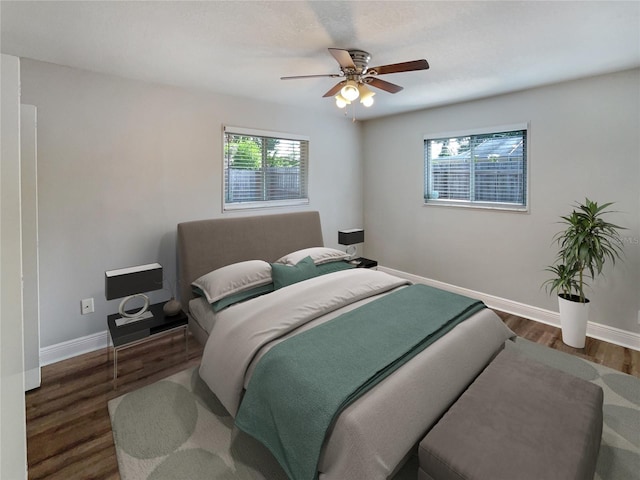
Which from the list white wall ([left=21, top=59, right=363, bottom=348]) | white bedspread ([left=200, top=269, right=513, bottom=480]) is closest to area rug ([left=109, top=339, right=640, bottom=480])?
white bedspread ([left=200, top=269, right=513, bottom=480])

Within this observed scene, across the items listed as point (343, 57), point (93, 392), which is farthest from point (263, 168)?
point (93, 392)

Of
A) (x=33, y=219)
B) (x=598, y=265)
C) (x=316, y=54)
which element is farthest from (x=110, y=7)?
(x=598, y=265)

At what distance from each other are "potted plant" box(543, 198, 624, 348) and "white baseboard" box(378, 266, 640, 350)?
299 millimetres

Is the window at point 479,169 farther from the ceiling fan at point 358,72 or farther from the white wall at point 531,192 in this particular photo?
the ceiling fan at point 358,72

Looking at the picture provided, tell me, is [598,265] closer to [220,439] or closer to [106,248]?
[220,439]

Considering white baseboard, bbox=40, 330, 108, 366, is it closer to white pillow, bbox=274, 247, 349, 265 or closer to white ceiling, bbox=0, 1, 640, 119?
white pillow, bbox=274, 247, 349, 265

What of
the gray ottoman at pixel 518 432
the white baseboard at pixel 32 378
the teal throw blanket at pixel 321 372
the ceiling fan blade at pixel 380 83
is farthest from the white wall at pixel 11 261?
the ceiling fan blade at pixel 380 83

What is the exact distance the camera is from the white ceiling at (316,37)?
1848mm

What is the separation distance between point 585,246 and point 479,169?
1522 millimetres

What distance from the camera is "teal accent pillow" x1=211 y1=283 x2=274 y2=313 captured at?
2701 millimetres

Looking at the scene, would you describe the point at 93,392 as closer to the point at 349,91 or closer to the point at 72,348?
the point at 72,348

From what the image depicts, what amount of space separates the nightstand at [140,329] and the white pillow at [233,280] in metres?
0.32

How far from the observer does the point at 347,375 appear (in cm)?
162

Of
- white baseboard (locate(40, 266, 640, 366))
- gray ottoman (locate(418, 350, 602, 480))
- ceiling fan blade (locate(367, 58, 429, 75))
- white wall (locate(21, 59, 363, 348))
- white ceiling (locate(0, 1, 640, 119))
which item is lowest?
white baseboard (locate(40, 266, 640, 366))
